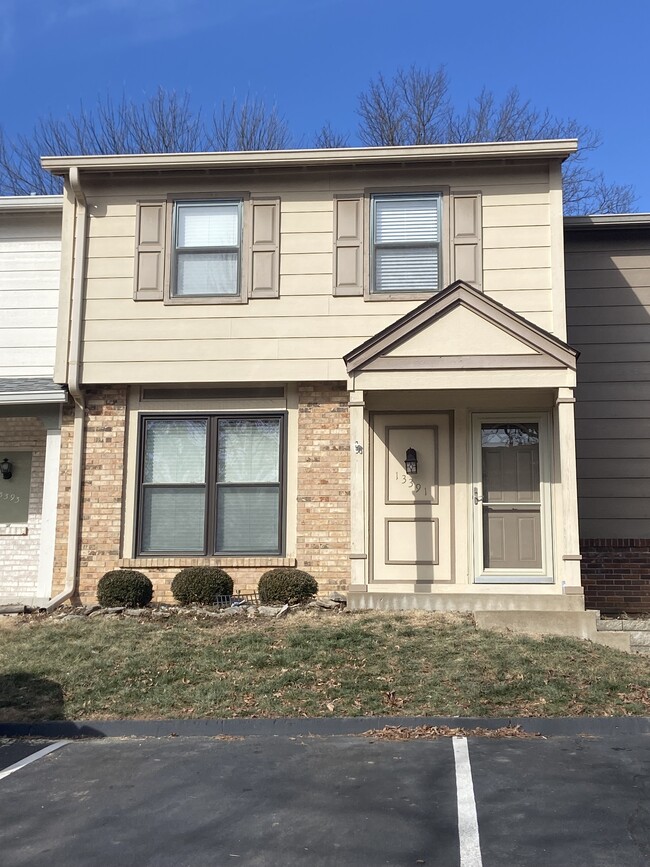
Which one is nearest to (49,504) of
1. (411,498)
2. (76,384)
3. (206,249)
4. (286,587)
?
(76,384)

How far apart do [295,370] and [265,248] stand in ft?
5.69

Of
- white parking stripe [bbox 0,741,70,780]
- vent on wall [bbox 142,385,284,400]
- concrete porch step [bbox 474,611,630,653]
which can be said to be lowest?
white parking stripe [bbox 0,741,70,780]

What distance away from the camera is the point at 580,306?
12180 mm

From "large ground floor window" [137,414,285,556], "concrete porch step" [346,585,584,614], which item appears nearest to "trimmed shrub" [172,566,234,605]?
"large ground floor window" [137,414,285,556]

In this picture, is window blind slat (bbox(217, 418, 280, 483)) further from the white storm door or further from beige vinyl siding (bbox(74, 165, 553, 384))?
the white storm door

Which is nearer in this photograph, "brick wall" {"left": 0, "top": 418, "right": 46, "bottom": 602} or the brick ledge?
the brick ledge

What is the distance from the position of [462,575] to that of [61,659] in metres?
4.90

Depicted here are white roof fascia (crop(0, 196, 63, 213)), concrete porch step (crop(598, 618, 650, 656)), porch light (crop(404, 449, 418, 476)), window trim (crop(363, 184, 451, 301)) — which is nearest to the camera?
concrete porch step (crop(598, 618, 650, 656))

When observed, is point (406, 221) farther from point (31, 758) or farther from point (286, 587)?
point (31, 758)

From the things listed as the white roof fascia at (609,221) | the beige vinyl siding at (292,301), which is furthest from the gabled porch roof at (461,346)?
the white roof fascia at (609,221)

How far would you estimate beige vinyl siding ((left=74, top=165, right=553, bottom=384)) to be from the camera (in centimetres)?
1143

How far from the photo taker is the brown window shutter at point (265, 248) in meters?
11.7

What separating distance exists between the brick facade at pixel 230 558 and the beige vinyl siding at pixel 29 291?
111cm

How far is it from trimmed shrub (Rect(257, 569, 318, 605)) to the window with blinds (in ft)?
12.6
